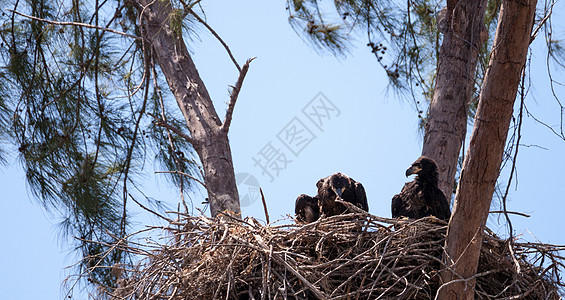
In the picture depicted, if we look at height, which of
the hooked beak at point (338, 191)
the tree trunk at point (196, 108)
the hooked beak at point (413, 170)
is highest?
the tree trunk at point (196, 108)

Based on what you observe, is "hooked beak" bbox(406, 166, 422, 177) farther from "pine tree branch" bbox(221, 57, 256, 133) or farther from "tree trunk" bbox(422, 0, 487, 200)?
"pine tree branch" bbox(221, 57, 256, 133)

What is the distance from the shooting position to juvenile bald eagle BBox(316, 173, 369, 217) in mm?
4688

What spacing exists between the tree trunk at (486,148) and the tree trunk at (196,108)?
165 centimetres

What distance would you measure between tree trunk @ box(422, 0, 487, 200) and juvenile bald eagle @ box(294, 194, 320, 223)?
0.97m

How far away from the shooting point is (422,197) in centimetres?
462

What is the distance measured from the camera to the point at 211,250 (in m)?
3.85

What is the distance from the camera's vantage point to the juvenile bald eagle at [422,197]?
4.56 m

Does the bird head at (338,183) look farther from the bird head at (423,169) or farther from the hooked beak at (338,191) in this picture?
the bird head at (423,169)

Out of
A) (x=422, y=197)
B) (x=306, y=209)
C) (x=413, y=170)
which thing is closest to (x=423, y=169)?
(x=413, y=170)

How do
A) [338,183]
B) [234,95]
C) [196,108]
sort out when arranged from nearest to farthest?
[338,183], [234,95], [196,108]

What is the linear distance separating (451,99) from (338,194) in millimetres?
1506

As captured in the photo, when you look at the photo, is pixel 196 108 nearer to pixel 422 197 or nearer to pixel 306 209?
pixel 306 209

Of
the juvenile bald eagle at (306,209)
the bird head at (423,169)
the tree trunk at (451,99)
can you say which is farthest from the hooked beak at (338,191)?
the tree trunk at (451,99)

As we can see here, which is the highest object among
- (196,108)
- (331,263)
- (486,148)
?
(196,108)
